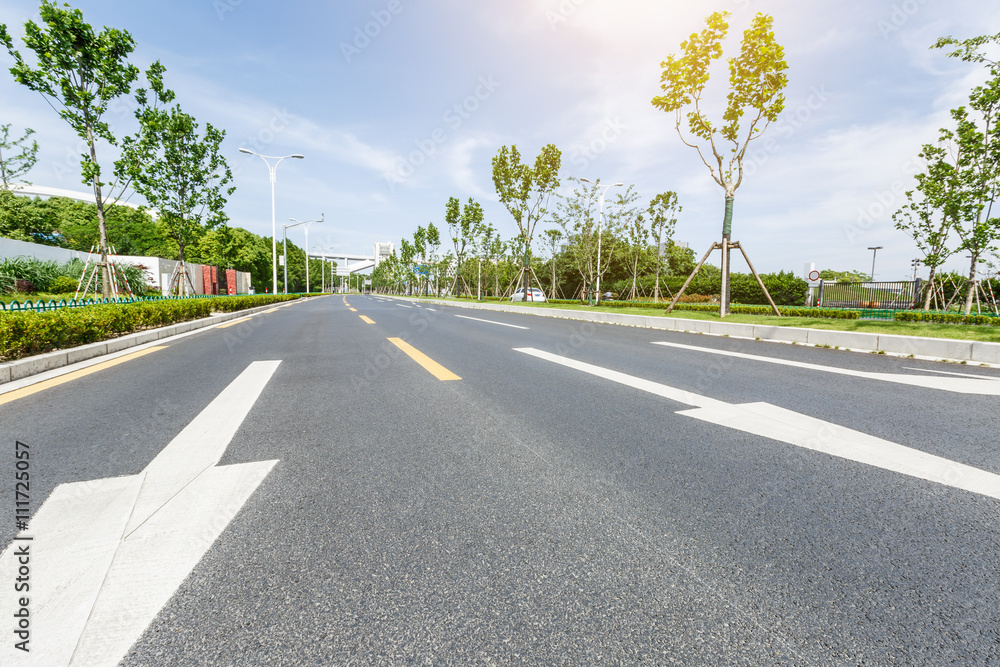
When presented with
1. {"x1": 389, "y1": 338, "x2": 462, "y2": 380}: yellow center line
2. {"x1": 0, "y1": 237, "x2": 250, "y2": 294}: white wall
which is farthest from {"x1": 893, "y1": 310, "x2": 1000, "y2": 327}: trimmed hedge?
{"x1": 0, "y1": 237, "x2": 250, "y2": 294}: white wall

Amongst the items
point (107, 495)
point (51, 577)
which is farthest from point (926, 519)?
point (107, 495)

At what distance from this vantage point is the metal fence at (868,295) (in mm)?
19859

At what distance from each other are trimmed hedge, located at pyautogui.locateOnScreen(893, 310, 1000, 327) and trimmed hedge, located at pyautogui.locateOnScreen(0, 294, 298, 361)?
18435mm

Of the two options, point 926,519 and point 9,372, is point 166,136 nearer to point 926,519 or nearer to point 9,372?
point 9,372

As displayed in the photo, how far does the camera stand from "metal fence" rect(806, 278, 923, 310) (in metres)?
19.9

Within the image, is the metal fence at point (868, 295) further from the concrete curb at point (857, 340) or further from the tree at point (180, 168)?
the tree at point (180, 168)

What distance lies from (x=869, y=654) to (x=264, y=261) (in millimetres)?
78297

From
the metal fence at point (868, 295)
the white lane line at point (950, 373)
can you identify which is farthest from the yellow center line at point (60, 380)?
the metal fence at point (868, 295)

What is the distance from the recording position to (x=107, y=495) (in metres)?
2.08

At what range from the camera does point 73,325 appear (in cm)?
643

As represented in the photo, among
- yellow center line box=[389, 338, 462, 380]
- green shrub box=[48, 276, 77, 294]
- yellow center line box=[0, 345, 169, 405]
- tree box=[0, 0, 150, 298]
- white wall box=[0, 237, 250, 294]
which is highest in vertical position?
tree box=[0, 0, 150, 298]

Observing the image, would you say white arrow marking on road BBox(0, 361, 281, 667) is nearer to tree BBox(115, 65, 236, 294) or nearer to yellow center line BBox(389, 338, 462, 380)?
yellow center line BBox(389, 338, 462, 380)

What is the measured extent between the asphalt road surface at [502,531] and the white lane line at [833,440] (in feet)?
0.07

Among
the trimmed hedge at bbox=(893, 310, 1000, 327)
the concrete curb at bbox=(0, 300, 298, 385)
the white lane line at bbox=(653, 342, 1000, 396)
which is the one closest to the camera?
the white lane line at bbox=(653, 342, 1000, 396)
